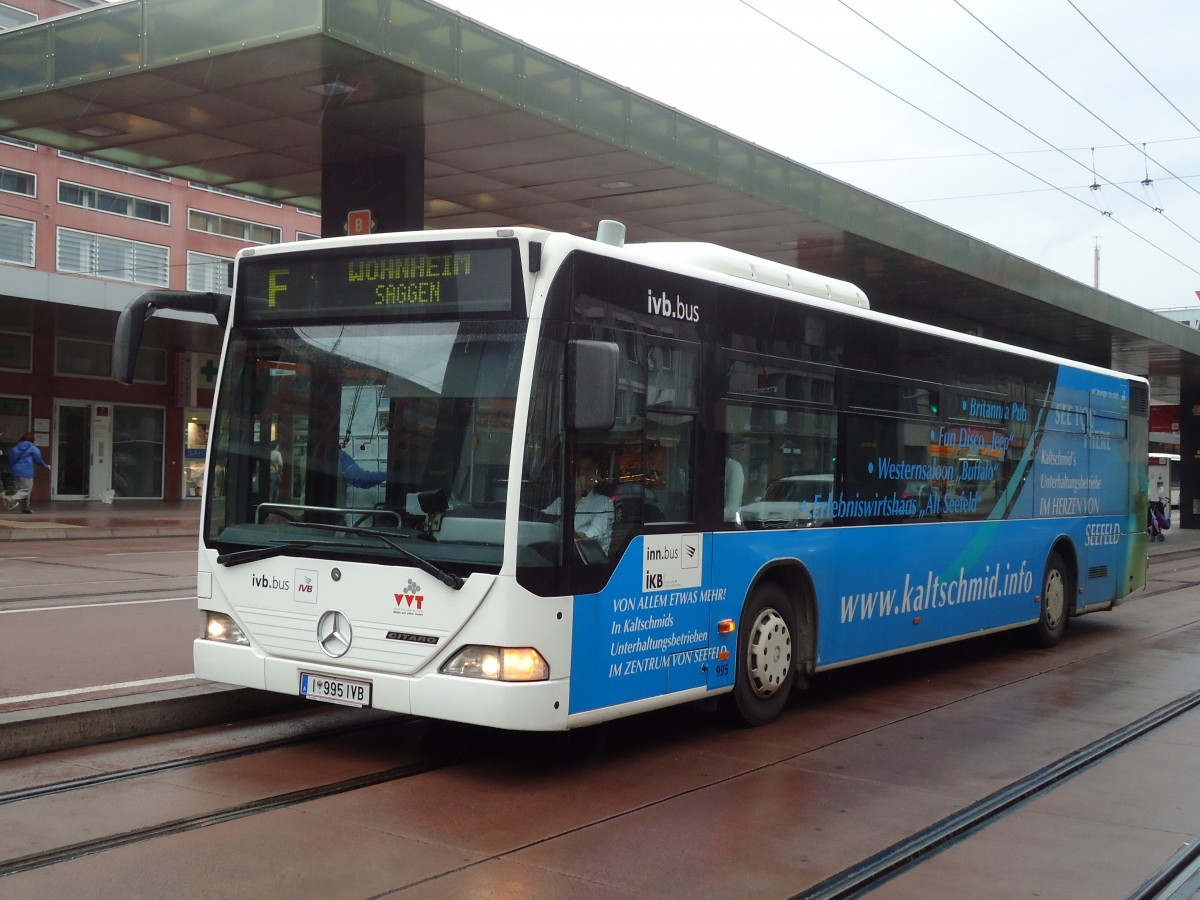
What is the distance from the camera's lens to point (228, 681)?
23.4 ft

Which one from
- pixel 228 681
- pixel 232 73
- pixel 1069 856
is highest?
pixel 232 73

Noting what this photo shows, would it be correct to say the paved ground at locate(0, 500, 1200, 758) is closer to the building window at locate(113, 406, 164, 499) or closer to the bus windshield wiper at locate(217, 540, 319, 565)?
the bus windshield wiper at locate(217, 540, 319, 565)

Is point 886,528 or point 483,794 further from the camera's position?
point 886,528

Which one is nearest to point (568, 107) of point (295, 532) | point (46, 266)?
point (295, 532)

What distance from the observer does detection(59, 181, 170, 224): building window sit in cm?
4025

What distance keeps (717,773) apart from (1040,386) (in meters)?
6.82

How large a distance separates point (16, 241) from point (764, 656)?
36474 mm

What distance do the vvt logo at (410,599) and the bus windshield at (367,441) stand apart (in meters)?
0.16

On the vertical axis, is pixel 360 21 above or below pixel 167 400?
above

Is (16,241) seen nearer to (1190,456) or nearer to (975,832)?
(975,832)

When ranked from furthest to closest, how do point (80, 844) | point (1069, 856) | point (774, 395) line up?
point (774, 395) → point (1069, 856) → point (80, 844)

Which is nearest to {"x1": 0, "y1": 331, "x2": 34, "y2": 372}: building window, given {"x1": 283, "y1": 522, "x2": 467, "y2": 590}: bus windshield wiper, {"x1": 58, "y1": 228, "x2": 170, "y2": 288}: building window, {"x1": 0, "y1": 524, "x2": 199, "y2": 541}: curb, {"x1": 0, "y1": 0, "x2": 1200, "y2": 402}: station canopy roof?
{"x1": 58, "y1": 228, "x2": 170, "y2": 288}: building window

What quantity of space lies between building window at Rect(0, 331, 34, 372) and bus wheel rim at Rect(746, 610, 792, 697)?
28740mm

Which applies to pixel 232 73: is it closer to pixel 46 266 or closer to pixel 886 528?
pixel 886 528
